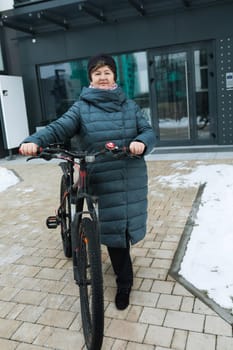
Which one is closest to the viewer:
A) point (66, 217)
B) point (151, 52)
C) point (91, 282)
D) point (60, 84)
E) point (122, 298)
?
point (91, 282)

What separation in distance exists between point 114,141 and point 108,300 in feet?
3.39

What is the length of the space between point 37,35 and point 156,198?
576 centimetres

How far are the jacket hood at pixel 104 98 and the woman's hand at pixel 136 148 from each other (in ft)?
1.26

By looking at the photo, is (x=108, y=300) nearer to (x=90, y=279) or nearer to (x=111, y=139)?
(x=90, y=279)

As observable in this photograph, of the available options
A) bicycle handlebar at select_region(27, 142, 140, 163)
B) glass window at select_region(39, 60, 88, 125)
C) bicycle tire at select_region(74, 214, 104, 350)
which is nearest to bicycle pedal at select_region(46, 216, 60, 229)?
bicycle tire at select_region(74, 214, 104, 350)

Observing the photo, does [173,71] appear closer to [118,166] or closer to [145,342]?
[118,166]

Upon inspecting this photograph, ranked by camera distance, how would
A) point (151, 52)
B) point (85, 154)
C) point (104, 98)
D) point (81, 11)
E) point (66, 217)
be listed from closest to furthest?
point (85, 154)
point (104, 98)
point (66, 217)
point (81, 11)
point (151, 52)

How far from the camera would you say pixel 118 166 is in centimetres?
235

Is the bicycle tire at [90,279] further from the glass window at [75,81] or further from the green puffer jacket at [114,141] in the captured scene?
the glass window at [75,81]

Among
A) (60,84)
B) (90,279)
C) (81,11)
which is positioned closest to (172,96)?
(81,11)

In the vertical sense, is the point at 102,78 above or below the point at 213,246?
above

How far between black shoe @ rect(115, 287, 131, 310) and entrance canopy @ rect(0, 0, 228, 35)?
602 centimetres

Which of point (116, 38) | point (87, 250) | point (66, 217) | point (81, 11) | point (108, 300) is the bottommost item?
point (108, 300)

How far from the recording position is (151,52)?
26.2 feet
